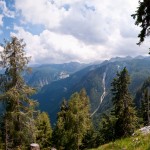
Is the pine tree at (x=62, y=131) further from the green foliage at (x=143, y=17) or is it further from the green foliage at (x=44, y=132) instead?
the green foliage at (x=143, y=17)

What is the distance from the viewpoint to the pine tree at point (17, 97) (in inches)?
1231

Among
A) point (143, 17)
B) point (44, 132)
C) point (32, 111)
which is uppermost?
point (143, 17)

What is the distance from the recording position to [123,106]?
196 feet

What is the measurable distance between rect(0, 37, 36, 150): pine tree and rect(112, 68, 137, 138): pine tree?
97.7 ft

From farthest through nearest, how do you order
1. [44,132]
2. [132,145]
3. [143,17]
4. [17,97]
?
[44,132]
[17,97]
[143,17]
[132,145]

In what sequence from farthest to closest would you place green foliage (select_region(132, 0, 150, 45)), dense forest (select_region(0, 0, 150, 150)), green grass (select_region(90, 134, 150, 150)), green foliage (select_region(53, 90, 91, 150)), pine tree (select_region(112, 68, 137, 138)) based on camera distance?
1. green foliage (select_region(53, 90, 91, 150))
2. pine tree (select_region(112, 68, 137, 138))
3. dense forest (select_region(0, 0, 150, 150))
4. green foliage (select_region(132, 0, 150, 45))
5. green grass (select_region(90, 134, 150, 150))

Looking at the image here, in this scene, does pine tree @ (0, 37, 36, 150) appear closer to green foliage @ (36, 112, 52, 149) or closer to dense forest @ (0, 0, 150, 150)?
dense forest @ (0, 0, 150, 150)

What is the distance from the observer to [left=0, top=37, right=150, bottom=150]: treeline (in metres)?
31.4

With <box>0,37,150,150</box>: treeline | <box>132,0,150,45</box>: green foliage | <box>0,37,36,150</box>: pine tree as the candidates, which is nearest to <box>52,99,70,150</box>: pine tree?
<box>0,37,150,150</box>: treeline

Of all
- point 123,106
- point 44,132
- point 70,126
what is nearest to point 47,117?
point 44,132

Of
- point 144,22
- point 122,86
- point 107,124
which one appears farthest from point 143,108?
point 144,22

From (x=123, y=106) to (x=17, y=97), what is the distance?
3272 centimetres

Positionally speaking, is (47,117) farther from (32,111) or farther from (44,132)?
(32,111)

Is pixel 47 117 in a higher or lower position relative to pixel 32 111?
lower
